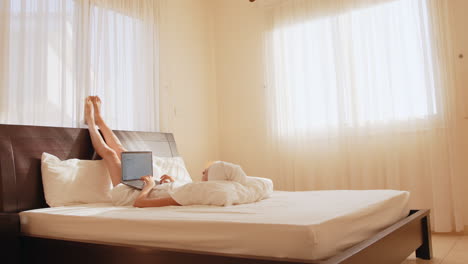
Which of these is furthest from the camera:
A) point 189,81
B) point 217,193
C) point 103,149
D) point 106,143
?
point 189,81

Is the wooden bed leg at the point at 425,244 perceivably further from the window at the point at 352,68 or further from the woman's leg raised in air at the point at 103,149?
the woman's leg raised in air at the point at 103,149

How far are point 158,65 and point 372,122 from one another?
2.21 metres

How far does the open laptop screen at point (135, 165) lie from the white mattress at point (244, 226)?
1.65 ft

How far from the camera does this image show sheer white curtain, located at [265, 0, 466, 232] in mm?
3510

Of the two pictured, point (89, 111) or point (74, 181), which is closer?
point (74, 181)

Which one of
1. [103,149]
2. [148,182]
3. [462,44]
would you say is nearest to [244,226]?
[148,182]

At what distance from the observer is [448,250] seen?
113 inches

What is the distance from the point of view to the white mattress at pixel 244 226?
1.46 meters

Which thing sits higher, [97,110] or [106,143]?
[97,110]

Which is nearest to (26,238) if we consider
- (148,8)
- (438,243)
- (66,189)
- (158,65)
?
(66,189)

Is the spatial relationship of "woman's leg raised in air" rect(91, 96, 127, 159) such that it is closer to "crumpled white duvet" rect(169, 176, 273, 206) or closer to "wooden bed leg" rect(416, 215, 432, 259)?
"crumpled white duvet" rect(169, 176, 273, 206)

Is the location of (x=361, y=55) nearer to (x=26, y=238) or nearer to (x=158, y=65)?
(x=158, y=65)

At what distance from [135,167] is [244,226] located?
1.47m

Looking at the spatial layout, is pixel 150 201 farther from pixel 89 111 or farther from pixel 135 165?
pixel 89 111
